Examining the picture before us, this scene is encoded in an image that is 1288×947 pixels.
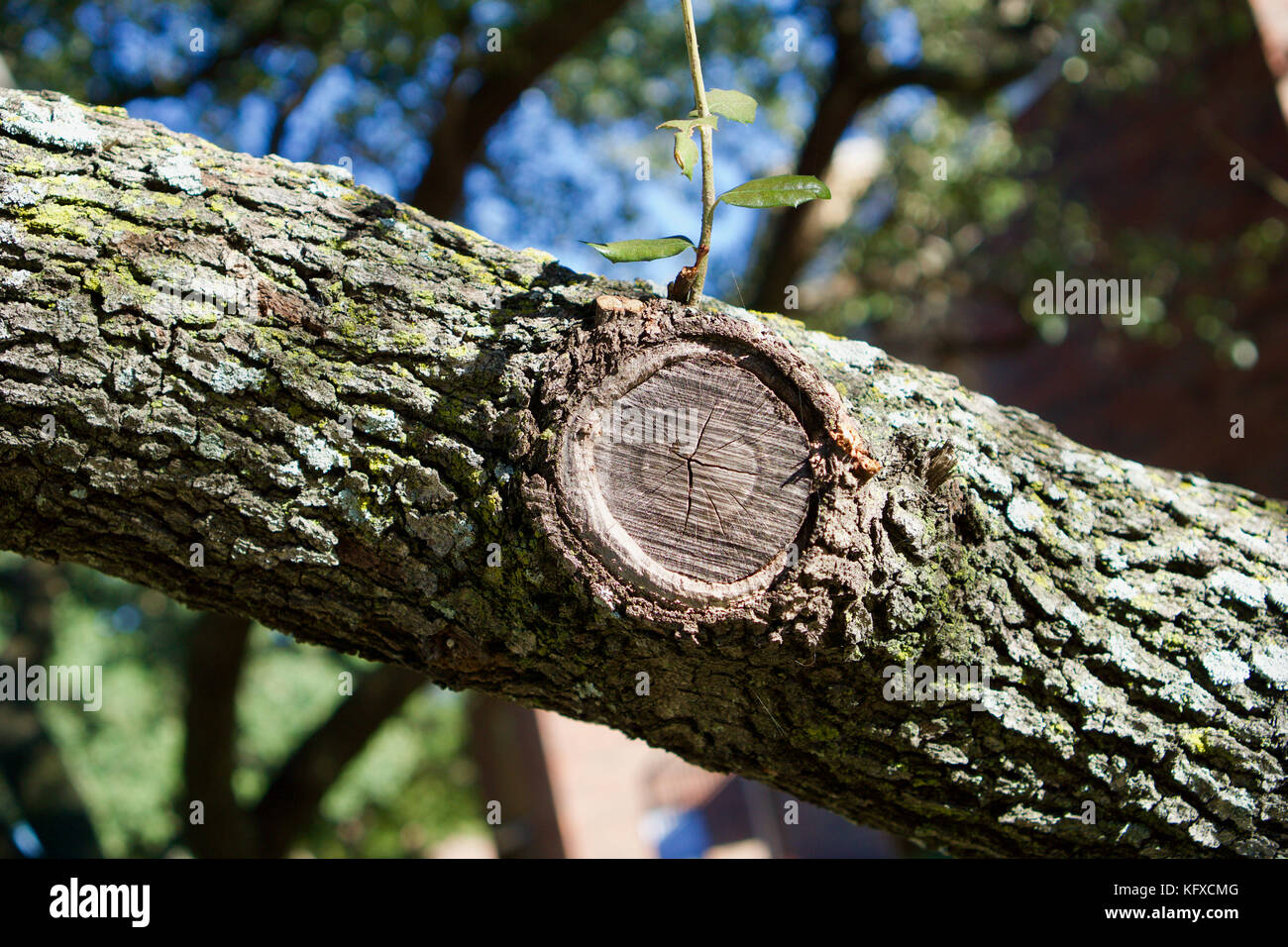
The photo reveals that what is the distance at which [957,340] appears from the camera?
6512 mm

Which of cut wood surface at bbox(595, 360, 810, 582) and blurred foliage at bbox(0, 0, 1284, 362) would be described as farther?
blurred foliage at bbox(0, 0, 1284, 362)

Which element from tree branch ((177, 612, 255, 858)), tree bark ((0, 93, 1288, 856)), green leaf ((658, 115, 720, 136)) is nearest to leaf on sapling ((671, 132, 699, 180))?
green leaf ((658, 115, 720, 136))

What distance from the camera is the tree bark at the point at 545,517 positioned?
1444 millimetres

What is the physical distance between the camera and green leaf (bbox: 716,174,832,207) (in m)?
1.59

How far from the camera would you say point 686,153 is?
1.52m

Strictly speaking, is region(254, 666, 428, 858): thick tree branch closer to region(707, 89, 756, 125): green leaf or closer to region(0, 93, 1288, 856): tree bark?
region(0, 93, 1288, 856): tree bark

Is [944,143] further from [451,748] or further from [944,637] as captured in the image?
[451,748]

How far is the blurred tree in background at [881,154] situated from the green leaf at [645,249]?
2.88m

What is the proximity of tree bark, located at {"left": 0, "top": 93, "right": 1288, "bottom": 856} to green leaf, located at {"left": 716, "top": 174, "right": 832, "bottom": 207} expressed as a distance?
0.22m

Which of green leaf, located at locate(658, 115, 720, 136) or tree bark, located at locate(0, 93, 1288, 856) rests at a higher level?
green leaf, located at locate(658, 115, 720, 136)

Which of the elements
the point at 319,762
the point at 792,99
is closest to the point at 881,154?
the point at 792,99

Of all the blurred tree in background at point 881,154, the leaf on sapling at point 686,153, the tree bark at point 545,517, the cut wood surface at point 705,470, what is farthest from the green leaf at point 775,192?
the blurred tree in background at point 881,154

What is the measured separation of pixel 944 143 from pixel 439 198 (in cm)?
391

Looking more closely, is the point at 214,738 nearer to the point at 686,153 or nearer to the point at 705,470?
the point at 705,470
